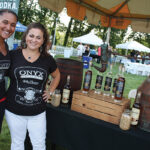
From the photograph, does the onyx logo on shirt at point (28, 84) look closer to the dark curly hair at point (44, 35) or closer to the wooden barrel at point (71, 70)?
the dark curly hair at point (44, 35)

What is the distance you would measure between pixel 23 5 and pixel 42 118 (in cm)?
2272

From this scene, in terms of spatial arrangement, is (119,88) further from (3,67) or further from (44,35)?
(3,67)

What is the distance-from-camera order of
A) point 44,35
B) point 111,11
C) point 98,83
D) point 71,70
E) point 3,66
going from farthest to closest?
point 111,11
point 71,70
point 98,83
point 44,35
point 3,66

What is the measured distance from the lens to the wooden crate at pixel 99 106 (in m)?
1.66

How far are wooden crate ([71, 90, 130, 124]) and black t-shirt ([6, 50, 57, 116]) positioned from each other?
0.44 m

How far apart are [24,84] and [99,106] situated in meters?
0.73

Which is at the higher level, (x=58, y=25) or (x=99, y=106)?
(x=58, y=25)

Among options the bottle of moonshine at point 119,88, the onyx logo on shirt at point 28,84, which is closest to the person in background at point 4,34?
the onyx logo on shirt at point 28,84

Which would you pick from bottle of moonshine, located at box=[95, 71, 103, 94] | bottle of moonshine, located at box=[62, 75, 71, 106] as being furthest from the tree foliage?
bottle of moonshine, located at box=[95, 71, 103, 94]

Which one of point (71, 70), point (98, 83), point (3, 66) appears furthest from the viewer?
point (71, 70)

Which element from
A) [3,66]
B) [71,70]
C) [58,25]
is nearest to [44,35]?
[3,66]

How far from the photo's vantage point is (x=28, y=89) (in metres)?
1.58

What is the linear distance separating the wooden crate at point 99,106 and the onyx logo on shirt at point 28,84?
443 mm

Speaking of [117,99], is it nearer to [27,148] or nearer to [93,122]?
[93,122]
